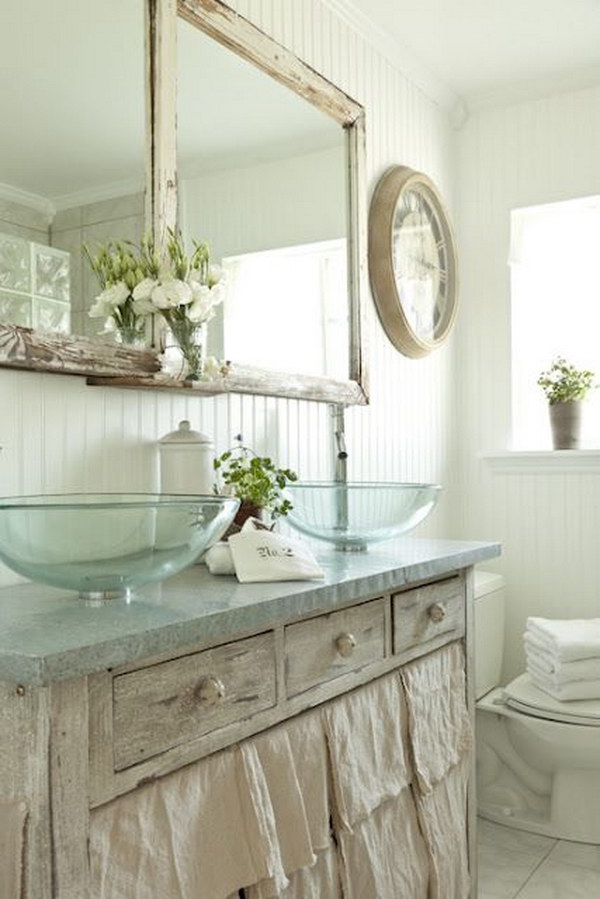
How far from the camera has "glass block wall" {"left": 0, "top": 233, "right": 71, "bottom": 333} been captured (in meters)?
1.45

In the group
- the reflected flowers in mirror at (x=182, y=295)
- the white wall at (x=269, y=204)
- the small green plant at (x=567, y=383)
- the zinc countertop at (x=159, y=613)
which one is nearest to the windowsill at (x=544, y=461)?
the small green plant at (x=567, y=383)

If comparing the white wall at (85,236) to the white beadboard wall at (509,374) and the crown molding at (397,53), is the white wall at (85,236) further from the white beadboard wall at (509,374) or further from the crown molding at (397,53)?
the white beadboard wall at (509,374)

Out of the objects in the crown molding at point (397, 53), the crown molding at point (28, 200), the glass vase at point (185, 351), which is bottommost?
the glass vase at point (185, 351)

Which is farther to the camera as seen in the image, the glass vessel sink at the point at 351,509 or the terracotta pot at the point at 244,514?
the glass vessel sink at the point at 351,509

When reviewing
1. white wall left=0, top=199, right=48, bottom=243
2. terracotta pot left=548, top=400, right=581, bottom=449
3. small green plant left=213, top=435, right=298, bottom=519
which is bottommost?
small green plant left=213, top=435, right=298, bottom=519

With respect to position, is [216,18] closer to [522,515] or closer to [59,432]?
[59,432]

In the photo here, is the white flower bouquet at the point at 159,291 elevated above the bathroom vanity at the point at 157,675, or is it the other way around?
the white flower bouquet at the point at 159,291

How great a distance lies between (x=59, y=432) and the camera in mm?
1590

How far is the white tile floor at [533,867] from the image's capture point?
7.29 ft

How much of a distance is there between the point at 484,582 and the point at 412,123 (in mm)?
1535

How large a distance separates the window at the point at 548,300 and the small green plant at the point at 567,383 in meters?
0.10

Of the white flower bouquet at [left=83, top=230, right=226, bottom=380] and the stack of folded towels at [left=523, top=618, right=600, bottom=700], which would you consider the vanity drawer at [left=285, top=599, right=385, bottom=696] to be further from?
the stack of folded towels at [left=523, top=618, right=600, bottom=700]

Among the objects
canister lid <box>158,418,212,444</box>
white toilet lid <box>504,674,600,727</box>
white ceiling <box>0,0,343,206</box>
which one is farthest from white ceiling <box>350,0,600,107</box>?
white toilet lid <box>504,674,600,727</box>

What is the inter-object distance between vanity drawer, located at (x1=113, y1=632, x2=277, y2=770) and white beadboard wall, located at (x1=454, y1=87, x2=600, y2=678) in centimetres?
188
